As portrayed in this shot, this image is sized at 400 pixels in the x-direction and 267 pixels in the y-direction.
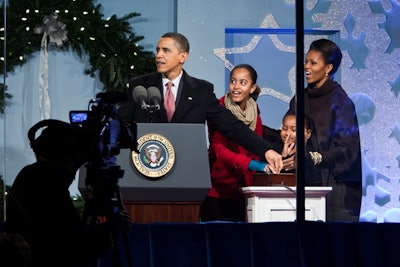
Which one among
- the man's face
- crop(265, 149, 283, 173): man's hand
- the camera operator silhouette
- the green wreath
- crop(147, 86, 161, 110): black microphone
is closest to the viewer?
the camera operator silhouette

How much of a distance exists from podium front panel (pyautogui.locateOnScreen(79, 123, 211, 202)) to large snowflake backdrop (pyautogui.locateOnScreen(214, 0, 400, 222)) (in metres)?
1.75

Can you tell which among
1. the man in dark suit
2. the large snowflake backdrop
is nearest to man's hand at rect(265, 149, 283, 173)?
the man in dark suit

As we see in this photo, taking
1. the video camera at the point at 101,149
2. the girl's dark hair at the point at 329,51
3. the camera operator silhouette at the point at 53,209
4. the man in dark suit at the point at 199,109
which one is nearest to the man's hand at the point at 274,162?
the man in dark suit at the point at 199,109

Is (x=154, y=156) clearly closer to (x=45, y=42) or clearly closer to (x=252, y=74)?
(x=252, y=74)

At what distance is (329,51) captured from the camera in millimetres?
7055

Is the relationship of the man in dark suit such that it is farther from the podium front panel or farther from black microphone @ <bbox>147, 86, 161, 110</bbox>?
the podium front panel

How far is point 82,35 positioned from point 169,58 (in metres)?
0.90

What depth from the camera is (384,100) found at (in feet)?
22.8

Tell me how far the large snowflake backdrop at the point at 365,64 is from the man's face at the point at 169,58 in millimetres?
591

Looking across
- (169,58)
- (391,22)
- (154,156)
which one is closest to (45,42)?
(169,58)

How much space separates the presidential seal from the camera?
200 inches

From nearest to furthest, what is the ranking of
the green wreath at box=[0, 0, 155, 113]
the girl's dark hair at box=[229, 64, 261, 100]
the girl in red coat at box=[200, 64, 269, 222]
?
the girl in red coat at box=[200, 64, 269, 222]
the girl's dark hair at box=[229, 64, 261, 100]
the green wreath at box=[0, 0, 155, 113]

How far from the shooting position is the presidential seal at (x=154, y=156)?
508 centimetres

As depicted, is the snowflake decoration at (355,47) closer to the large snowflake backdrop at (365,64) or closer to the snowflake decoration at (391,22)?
the large snowflake backdrop at (365,64)
